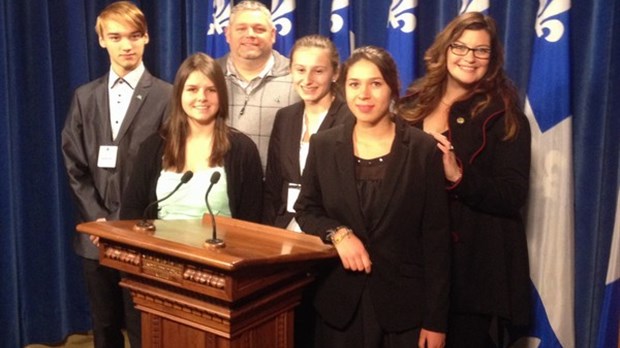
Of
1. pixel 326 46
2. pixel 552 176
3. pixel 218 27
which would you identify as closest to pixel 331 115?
pixel 326 46

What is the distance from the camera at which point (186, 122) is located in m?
2.46

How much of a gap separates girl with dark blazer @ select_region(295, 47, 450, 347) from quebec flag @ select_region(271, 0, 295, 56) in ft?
4.47

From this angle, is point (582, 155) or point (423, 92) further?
point (582, 155)

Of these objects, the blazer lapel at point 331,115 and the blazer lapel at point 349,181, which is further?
the blazer lapel at point 331,115

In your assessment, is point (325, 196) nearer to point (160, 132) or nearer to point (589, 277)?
point (160, 132)

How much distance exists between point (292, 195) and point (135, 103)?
36.6 inches

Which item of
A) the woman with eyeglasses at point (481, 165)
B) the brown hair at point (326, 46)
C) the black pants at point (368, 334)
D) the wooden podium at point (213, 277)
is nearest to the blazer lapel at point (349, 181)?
the wooden podium at point (213, 277)

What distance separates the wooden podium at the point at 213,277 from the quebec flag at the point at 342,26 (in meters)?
1.44

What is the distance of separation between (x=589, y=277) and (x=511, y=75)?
2.99ft

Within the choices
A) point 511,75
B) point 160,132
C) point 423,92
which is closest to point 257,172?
point 160,132

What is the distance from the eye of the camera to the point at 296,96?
2.94 m

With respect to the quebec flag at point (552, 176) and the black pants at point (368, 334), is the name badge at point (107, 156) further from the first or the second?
the quebec flag at point (552, 176)

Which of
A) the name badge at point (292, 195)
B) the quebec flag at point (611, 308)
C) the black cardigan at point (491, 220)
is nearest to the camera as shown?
the black cardigan at point (491, 220)

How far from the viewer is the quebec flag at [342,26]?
3215mm
